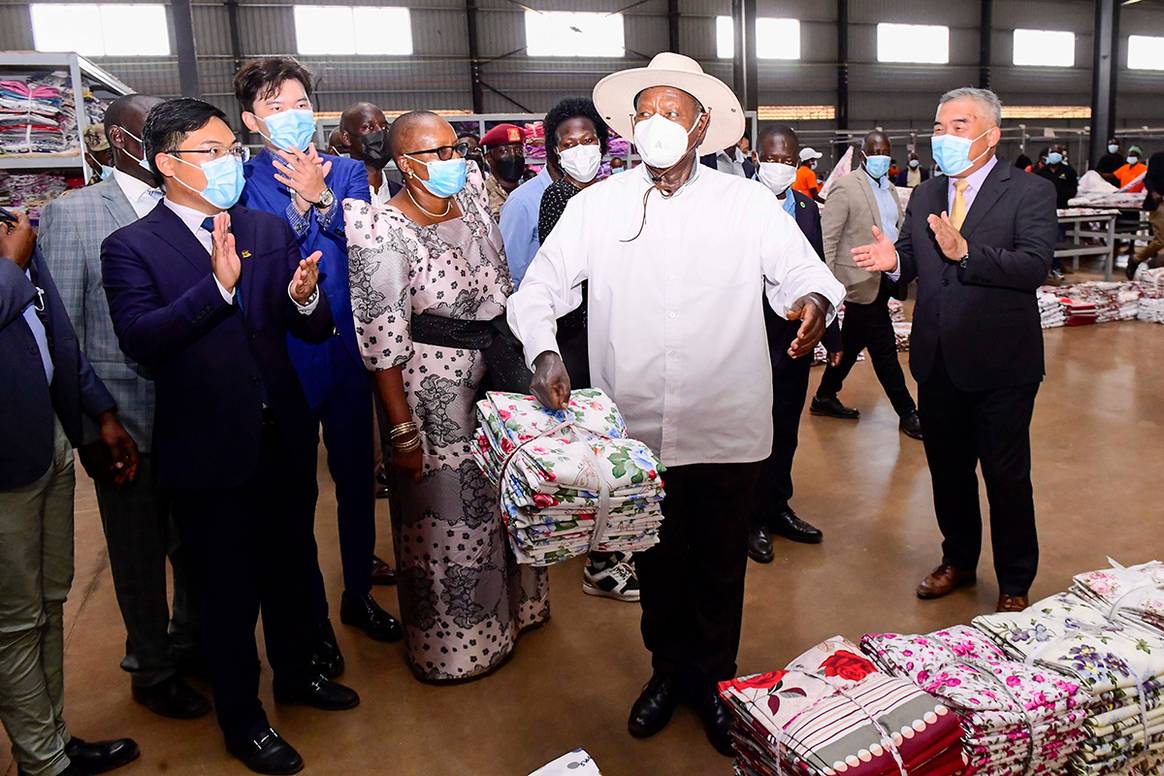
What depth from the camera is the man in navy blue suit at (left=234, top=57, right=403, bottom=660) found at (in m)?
2.56

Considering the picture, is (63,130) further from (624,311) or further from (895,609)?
(895,609)

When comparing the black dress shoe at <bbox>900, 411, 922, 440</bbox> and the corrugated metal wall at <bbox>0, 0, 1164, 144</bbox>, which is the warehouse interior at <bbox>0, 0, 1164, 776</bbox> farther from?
the corrugated metal wall at <bbox>0, 0, 1164, 144</bbox>

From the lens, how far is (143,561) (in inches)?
101

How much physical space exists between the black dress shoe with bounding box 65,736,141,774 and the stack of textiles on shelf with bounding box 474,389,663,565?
55.1 inches

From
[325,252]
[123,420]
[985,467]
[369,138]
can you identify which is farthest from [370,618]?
[369,138]

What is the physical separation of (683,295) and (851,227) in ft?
9.21

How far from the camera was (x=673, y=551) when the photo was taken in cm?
239

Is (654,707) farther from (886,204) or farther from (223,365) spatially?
(886,204)

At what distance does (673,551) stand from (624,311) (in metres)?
0.69

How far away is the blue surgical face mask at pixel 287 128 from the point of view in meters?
2.56

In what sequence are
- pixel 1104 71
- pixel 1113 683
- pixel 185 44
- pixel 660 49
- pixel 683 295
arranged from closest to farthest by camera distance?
pixel 1113 683 → pixel 683 295 → pixel 185 44 → pixel 1104 71 → pixel 660 49

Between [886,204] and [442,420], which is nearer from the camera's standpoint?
[442,420]

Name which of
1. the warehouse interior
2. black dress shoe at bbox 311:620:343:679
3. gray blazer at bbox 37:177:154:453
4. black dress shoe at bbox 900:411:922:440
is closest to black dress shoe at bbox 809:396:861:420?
the warehouse interior

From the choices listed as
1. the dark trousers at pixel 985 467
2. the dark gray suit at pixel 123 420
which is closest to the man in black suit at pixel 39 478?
the dark gray suit at pixel 123 420
